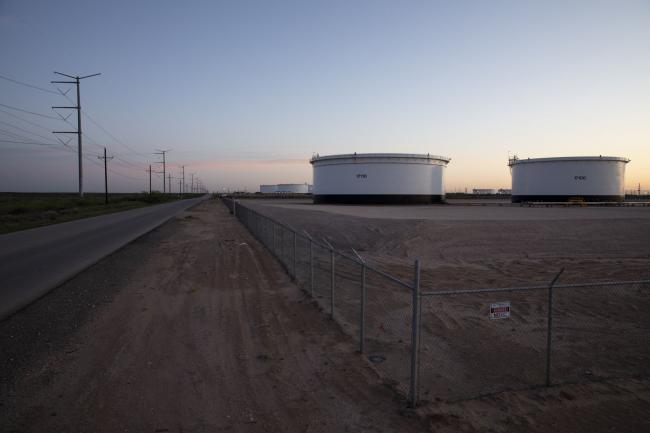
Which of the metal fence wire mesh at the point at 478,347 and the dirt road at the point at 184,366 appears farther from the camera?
the metal fence wire mesh at the point at 478,347

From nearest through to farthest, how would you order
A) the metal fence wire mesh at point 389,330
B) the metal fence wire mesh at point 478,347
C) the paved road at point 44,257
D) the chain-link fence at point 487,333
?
the chain-link fence at point 487,333
the metal fence wire mesh at point 478,347
the metal fence wire mesh at point 389,330
the paved road at point 44,257

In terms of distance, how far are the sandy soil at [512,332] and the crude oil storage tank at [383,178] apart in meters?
41.2

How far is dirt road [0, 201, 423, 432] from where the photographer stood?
4.98 meters

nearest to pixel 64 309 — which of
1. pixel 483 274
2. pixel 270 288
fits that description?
pixel 270 288

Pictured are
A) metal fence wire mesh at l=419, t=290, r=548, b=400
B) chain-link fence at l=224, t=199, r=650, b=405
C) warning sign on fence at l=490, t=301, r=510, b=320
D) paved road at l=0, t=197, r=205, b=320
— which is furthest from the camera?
paved road at l=0, t=197, r=205, b=320

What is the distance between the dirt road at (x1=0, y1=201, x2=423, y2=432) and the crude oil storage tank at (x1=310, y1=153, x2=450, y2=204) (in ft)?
165

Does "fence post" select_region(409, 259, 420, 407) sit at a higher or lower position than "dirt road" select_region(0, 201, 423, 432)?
higher

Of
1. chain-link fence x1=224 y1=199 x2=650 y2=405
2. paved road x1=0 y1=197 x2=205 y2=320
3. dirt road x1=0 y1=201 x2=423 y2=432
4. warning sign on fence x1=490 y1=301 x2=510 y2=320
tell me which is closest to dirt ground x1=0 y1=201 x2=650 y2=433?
dirt road x1=0 y1=201 x2=423 y2=432

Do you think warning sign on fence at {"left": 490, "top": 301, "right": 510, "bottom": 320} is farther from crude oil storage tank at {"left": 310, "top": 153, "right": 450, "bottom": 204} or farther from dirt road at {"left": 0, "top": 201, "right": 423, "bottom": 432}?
crude oil storage tank at {"left": 310, "top": 153, "right": 450, "bottom": 204}

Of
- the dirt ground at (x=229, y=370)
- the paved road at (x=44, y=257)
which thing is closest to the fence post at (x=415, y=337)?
the dirt ground at (x=229, y=370)

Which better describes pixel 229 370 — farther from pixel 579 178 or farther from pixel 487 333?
pixel 579 178

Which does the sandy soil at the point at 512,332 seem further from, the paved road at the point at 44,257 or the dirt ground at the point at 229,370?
the paved road at the point at 44,257

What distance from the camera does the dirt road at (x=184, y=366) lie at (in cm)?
498

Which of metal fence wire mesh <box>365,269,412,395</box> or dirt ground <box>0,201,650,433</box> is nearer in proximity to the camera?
dirt ground <box>0,201,650,433</box>
